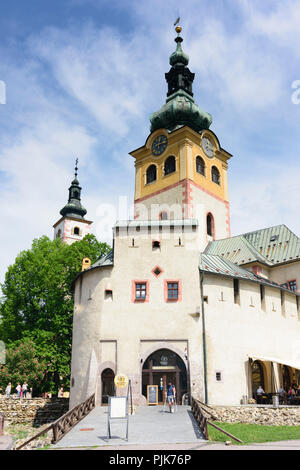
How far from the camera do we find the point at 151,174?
46188mm

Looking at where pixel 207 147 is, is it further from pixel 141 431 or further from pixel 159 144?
pixel 141 431

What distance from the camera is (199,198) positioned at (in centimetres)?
4225

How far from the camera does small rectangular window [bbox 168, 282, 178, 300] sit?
86.0 ft

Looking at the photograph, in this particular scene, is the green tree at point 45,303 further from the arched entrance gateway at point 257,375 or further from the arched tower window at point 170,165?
the arched entrance gateway at point 257,375

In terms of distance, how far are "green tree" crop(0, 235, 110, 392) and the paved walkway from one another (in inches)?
518

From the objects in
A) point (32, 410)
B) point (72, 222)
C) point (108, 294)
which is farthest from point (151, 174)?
point (72, 222)

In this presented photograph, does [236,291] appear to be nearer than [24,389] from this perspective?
Yes

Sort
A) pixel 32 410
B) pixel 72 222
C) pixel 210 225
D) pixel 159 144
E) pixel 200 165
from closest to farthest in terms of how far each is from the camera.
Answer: pixel 32 410
pixel 210 225
pixel 200 165
pixel 159 144
pixel 72 222

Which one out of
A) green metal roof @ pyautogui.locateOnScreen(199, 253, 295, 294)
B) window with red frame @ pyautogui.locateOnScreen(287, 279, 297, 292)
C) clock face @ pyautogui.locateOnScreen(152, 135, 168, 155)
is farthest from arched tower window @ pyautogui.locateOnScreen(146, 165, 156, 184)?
window with red frame @ pyautogui.locateOnScreen(287, 279, 297, 292)

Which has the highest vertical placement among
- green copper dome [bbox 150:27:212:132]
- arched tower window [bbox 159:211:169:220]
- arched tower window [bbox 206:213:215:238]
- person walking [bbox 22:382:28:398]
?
green copper dome [bbox 150:27:212:132]

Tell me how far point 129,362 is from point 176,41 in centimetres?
4032

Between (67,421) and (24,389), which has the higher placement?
(24,389)

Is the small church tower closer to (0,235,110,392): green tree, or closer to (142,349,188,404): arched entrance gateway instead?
(0,235,110,392): green tree

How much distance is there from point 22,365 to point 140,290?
37.9 feet
